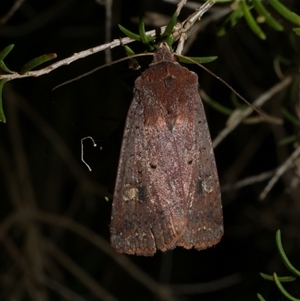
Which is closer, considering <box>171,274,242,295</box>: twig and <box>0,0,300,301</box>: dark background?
<box>0,0,300,301</box>: dark background

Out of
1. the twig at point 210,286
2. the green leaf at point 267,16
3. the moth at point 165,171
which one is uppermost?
the green leaf at point 267,16

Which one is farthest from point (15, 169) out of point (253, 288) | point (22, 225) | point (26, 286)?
point (253, 288)

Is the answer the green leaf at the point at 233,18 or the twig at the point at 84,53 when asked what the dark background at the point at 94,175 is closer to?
the green leaf at the point at 233,18

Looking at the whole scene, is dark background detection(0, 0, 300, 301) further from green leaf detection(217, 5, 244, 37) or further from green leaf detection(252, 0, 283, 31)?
green leaf detection(252, 0, 283, 31)

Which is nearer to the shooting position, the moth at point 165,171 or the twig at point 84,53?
the twig at point 84,53

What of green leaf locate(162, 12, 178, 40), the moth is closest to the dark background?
the moth

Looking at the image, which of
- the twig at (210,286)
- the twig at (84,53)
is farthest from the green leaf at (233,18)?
the twig at (210,286)

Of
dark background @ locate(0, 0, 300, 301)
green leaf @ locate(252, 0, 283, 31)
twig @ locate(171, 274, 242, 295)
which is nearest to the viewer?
green leaf @ locate(252, 0, 283, 31)
